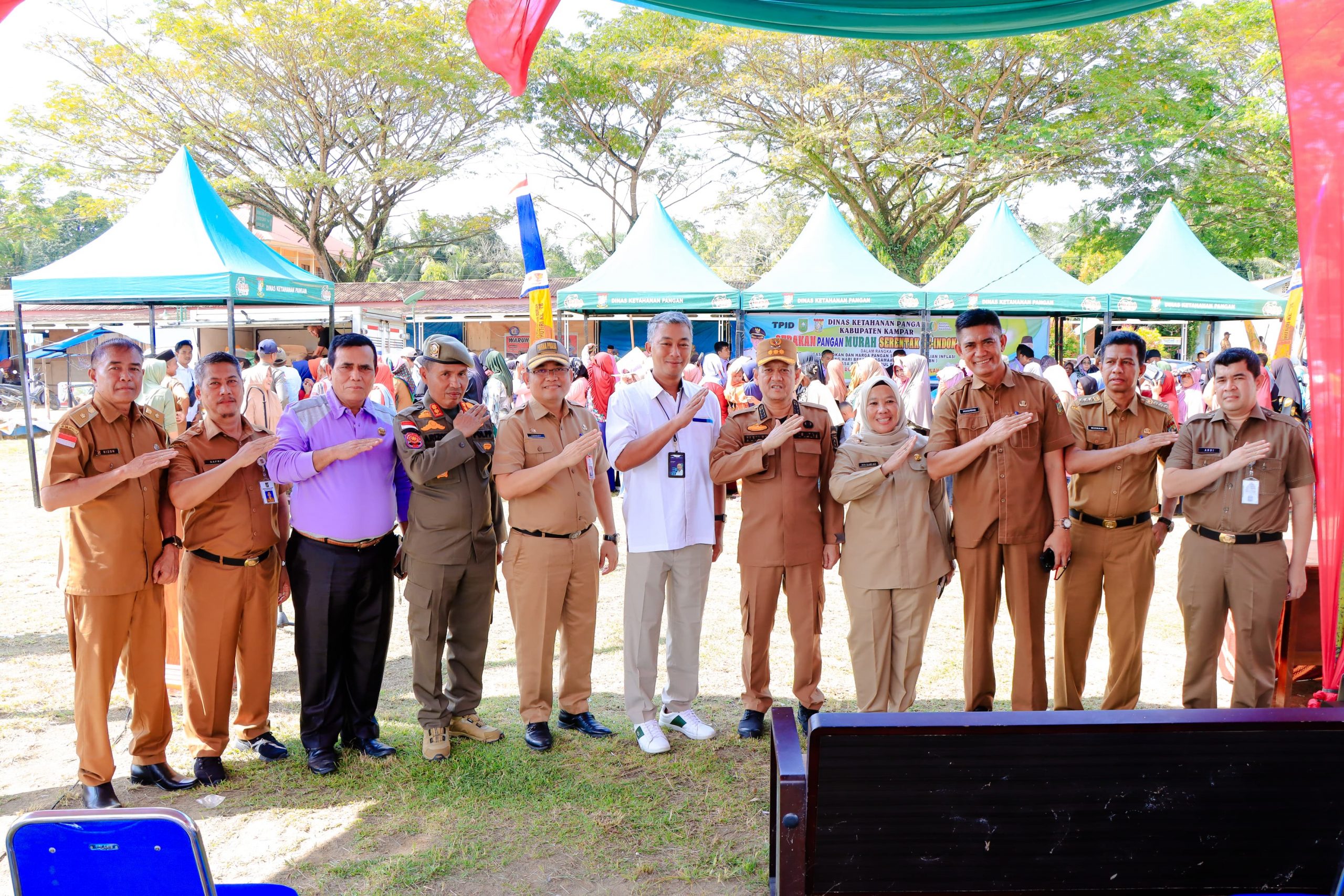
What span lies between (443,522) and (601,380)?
849cm

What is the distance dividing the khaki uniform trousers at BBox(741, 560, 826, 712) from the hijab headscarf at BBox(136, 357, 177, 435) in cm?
597

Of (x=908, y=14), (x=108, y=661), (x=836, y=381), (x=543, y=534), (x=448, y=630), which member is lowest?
(x=448, y=630)

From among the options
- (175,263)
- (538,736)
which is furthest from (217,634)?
(175,263)

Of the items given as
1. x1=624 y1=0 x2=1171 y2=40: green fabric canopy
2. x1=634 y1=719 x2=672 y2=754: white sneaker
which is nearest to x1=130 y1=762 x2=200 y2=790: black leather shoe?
x1=634 y1=719 x2=672 y2=754: white sneaker

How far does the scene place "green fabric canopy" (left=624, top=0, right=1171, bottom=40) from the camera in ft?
12.7

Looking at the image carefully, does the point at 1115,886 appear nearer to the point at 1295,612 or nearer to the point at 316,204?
the point at 1295,612

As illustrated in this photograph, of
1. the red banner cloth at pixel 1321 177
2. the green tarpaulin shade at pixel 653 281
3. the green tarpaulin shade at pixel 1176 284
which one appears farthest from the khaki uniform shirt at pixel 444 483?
the green tarpaulin shade at pixel 1176 284

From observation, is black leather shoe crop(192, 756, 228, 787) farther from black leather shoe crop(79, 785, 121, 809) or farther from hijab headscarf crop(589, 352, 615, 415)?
hijab headscarf crop(589, 352, 615, 415)

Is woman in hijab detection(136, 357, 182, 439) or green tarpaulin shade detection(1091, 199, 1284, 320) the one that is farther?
green tarpaulin shade detection(1091, 199, 1284, 320)

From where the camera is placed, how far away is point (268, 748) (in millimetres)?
4203

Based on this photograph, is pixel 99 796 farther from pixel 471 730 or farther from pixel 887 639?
pixel 887 639

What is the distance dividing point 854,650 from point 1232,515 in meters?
1.69

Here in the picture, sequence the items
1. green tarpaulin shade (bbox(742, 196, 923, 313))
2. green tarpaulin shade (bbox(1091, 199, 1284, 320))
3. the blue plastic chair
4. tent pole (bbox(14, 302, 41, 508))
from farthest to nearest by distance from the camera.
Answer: green tarpaulin shade (bbox(1091, 199, 1284, 320)) < green tarpaulin shade (bbox(742, 196, 923, 313)) < tent pole (bbox(14, 302, 41, 508)) < the blue plastic chair

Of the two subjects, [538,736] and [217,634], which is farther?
[538,736]
